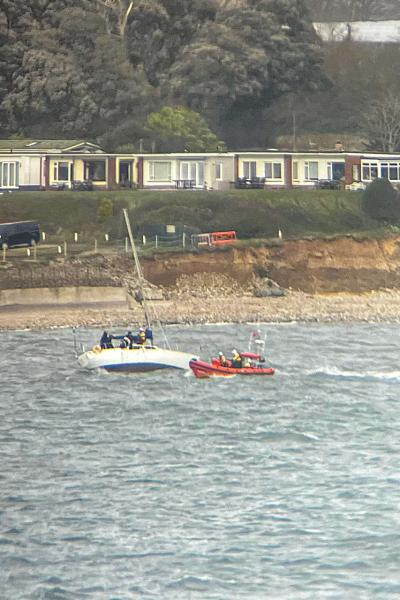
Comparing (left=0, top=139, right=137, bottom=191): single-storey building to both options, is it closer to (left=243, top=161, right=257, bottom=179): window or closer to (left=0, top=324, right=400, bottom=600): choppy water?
(left=243, top=161, right=257, bottom=179): window

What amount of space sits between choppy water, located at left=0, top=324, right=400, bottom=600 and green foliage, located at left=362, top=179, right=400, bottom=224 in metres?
31.8

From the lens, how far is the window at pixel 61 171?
104812 millimetres

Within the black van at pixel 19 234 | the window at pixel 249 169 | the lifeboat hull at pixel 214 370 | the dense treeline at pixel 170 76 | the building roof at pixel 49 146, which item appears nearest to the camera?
the lifeboat hull at pixel 214 370

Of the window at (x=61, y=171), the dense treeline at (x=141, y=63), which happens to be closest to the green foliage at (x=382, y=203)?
the window at (x=61, y=171)

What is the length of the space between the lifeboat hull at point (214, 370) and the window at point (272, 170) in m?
44.0

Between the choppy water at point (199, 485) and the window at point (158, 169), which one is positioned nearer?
the choppy water at point (199, 485)

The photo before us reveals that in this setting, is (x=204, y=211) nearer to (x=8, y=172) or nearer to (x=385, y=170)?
(x=385, y=170)

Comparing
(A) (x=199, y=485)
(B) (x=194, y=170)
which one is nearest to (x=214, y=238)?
(B) (x=194, y=170)

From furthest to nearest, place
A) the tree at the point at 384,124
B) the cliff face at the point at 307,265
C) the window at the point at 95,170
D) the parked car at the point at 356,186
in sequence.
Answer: the tree at the point at 384,124
the window at the point at 95,170
the parked car at the point at 356,186
the cliff face at the point at 307,265

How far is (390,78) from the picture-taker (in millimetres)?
132875

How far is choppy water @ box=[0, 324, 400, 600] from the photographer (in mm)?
35375

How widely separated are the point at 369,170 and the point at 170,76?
22.3 metres

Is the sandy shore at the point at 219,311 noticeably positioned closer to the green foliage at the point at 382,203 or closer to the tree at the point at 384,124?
the green foliage at the point at 382,203

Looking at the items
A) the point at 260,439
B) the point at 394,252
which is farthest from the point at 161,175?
the point at 260,439
